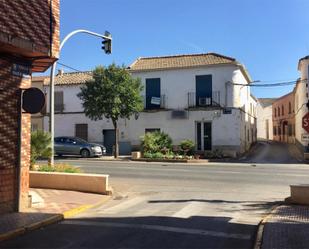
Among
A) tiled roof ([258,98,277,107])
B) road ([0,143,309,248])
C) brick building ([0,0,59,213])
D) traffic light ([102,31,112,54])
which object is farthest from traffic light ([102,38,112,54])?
tiled roof ([258,98,277,107])

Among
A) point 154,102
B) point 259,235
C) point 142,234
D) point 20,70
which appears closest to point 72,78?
point 154,102

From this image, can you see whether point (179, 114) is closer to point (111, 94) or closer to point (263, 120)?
point (111, 94)

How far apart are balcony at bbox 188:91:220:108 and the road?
1563 centimetres

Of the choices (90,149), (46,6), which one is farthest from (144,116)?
(46,6)

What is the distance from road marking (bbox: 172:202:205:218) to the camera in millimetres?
11445

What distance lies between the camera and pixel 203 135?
3678cm

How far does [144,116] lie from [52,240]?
29561 mm

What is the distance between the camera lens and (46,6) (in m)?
11.7

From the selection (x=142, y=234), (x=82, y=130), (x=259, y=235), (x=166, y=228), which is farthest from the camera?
(x=82, y=130)

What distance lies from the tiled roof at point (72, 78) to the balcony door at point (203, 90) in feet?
30.8

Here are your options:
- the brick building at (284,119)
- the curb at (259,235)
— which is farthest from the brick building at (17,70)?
the brick building at (284,119)

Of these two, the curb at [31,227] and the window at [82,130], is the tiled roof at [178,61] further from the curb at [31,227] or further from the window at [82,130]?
the curb at [31,227]

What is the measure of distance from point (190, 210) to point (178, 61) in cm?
2744

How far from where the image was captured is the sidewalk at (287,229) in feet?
26.3
